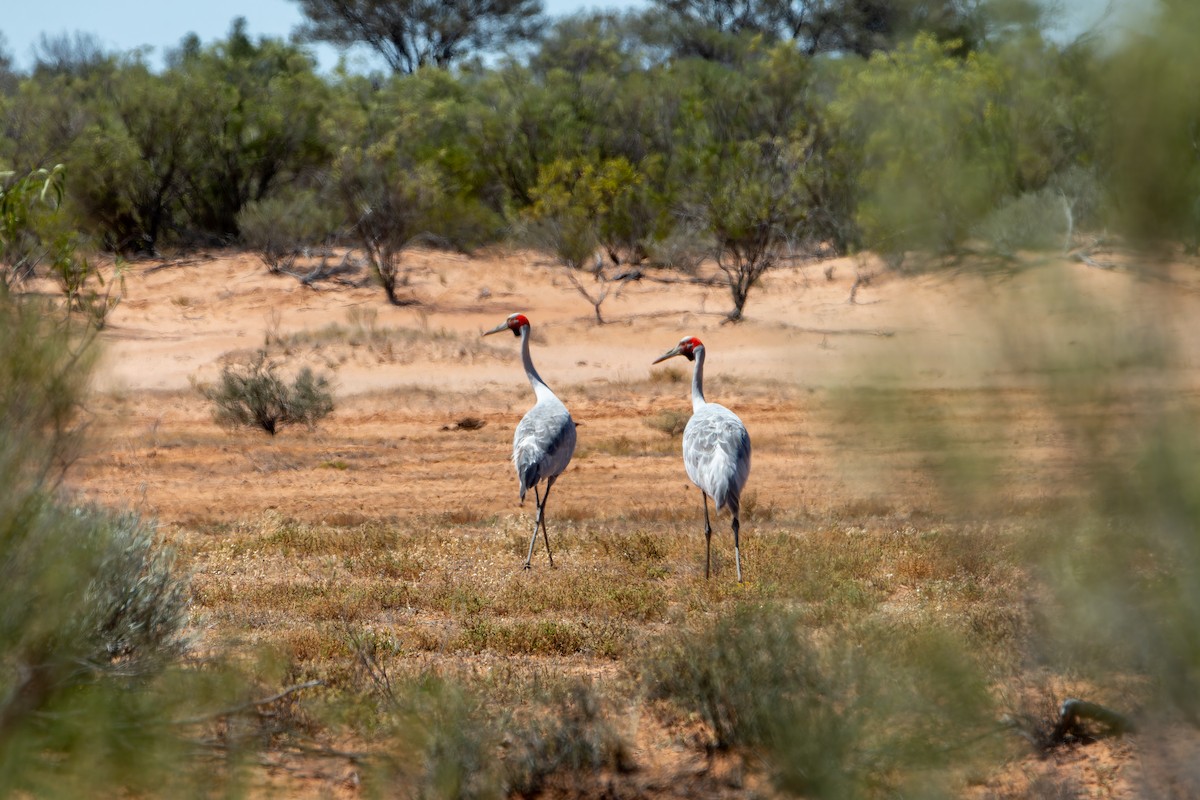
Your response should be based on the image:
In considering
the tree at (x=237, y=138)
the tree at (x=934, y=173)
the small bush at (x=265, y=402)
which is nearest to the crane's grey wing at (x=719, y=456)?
the tree at (x=934, y=173)

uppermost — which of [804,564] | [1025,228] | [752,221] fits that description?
[1025,228]

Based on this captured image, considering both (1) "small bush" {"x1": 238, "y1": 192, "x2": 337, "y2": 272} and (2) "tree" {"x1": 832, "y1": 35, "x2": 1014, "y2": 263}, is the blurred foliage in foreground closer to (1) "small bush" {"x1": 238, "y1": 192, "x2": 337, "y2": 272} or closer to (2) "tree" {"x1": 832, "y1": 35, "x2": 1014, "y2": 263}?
(2) "tree" {"x1": 832, "y1": 35, "x2": 1014, "y2": 263}

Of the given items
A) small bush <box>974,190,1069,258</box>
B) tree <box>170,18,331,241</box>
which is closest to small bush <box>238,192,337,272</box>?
tree <box>170,18,331,241</box>

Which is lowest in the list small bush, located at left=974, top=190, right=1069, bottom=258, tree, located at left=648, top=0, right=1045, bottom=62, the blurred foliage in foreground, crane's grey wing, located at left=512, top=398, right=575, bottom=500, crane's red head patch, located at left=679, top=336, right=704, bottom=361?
crane's grey wing, located at left=512, top=398, right=575, bottom=500

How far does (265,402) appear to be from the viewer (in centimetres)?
1597

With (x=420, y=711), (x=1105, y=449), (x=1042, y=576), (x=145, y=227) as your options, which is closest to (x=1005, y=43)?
(x=1105, y=449)

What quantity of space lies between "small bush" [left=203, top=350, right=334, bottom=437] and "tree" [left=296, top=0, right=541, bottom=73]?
35.1 meters

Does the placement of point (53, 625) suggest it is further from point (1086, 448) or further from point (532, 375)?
point (532, 375)

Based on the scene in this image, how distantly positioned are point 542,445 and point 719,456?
60.0 inches

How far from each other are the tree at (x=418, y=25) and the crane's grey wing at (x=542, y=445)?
41.4m

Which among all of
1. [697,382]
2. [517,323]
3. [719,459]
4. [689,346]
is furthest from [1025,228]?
[517,323]

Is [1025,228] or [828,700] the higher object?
[1025,228]

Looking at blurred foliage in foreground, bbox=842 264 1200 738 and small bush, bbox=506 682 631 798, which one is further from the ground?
blurred foliage in foreground, bbox=842 264 1200 738

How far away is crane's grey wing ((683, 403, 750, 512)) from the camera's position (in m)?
8.61
